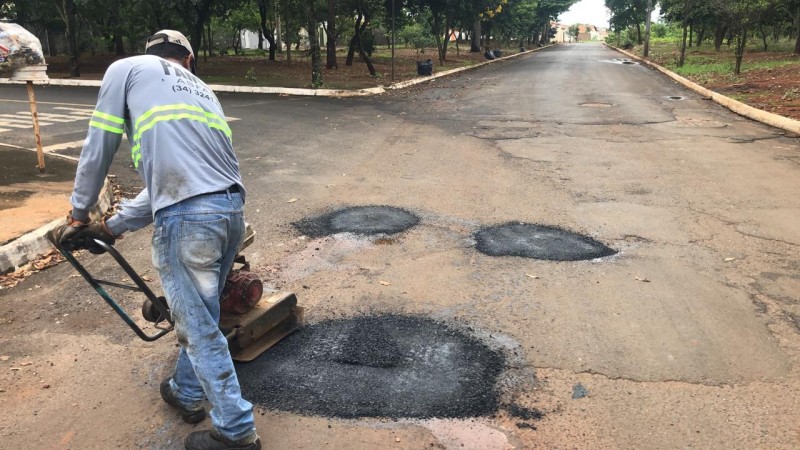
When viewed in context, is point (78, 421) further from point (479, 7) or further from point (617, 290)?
point (479, 7)

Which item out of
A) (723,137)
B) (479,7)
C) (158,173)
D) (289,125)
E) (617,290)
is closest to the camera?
(158,173)

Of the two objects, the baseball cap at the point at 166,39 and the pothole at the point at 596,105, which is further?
the pothole at the point at 596,105

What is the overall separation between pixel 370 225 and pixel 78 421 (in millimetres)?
3357

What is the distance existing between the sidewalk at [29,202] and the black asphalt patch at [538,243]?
3.92 meters

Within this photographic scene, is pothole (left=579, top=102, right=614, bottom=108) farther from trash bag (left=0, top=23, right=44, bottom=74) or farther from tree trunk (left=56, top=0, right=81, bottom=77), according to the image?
tree trunk (left=56, top=0, right=81, bottom=77)

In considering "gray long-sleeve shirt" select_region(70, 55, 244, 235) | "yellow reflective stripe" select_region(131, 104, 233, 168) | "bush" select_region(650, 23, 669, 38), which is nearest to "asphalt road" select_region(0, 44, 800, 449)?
"gray long-sleeve shirt" select_region(70, 55, 244, 235)

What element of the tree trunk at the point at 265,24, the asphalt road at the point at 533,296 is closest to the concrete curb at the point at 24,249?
the asphalt road at the point at 533,296

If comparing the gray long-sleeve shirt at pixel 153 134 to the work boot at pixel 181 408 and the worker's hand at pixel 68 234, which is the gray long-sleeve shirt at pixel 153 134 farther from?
the work boot at pixel 181 408

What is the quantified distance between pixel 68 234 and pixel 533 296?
9.86 feet

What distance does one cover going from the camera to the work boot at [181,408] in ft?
9.64

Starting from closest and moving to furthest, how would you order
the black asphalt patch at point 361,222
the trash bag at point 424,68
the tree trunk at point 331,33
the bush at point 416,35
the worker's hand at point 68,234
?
the worker's hand at point 68,234
the black asphalt patch at point 361,222
the tree trunk at point 331,33
the trash bag at point 424,68
the bush at point 416,35

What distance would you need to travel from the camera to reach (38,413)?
308 cm

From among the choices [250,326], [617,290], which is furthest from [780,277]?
[250,326]

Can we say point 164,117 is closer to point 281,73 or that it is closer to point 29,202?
point 29,202
